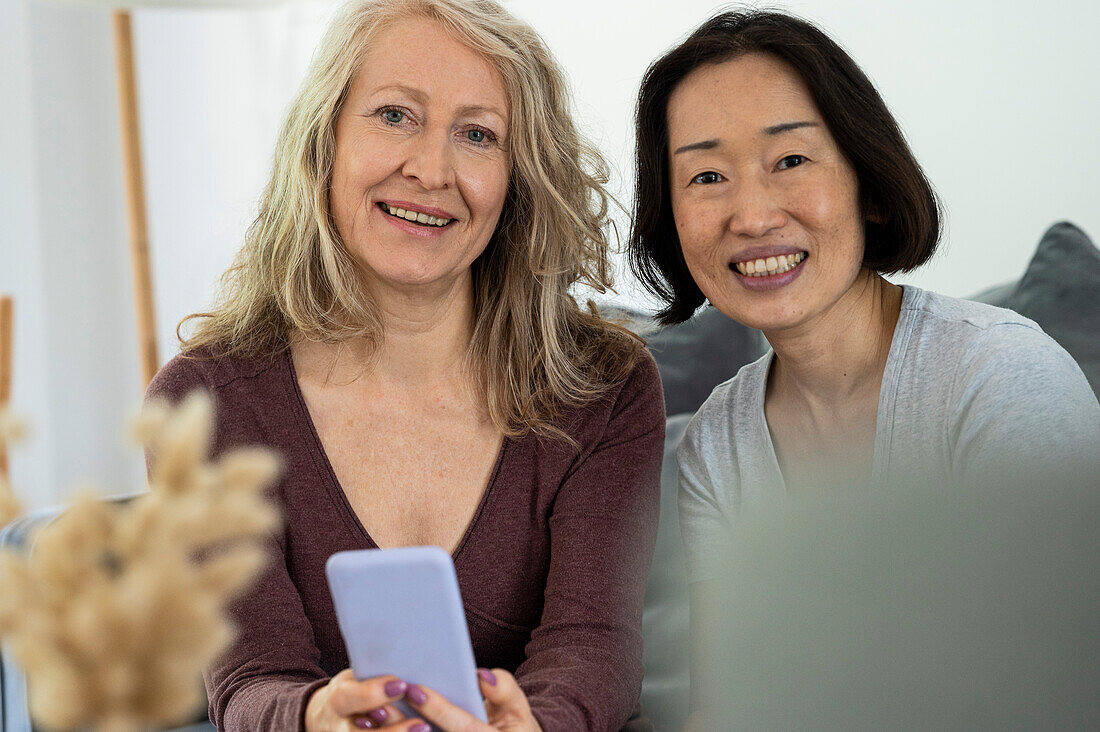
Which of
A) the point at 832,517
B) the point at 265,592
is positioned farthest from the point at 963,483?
the point at 265,592

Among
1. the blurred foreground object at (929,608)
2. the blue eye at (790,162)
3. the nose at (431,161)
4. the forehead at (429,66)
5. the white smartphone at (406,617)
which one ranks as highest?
Result: the forehead at (429,66)

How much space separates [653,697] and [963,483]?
40.7 inches

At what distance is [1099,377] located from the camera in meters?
1.34

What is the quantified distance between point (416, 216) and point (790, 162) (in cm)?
44

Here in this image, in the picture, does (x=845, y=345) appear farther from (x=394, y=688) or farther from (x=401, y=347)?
(x=394, y=688)

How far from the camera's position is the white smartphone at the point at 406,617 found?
764mm

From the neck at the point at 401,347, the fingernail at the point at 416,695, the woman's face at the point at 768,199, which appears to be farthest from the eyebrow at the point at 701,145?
the fingernail at the point at 416,695

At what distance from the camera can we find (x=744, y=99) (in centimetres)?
124

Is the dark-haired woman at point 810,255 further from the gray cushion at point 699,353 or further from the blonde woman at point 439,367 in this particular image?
the gray cushion at point 699,353

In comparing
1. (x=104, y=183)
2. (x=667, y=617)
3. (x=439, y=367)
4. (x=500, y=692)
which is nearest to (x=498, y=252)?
(x=439, y=367)

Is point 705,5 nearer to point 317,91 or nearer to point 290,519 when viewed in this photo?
point 317,91

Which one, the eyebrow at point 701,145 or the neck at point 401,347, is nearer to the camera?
the eyebrow at point 701,145

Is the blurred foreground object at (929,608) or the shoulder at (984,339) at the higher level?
the shoulder at (984,339)

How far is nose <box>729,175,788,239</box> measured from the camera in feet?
3.95
